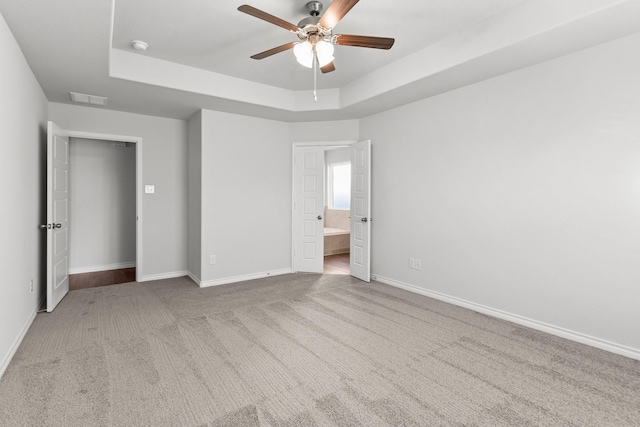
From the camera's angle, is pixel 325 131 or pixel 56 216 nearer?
pixel 56 216

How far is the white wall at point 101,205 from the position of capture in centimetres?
524

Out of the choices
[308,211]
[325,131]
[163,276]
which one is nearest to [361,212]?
[308,211]

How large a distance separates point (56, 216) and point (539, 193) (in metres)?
4.99

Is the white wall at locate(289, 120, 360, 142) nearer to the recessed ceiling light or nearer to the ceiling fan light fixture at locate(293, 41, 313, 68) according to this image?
the recessed ceiling light

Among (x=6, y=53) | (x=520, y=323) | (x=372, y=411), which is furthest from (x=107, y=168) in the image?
(x=520, y=323)

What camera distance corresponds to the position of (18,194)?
Answer: 2.66 m

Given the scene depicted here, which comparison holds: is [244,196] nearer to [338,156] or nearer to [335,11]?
[335,11]

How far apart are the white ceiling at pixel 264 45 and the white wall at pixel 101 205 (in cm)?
151

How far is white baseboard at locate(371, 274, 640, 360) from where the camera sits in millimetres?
2523

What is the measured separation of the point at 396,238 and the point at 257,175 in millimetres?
2261

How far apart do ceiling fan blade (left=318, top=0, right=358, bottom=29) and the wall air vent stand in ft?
10.4

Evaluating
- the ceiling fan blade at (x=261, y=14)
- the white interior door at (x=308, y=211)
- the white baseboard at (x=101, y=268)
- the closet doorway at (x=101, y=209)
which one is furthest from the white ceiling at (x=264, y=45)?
the white baseboard at (x=101, y=268)

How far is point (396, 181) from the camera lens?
4410 millimetres

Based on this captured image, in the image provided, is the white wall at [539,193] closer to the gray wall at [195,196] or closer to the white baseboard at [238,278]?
the white baseboard at [238,278]
